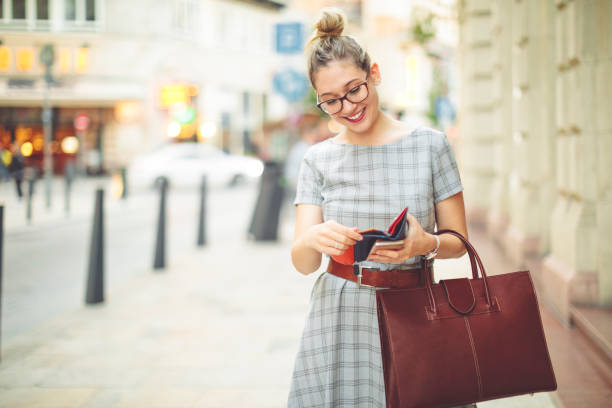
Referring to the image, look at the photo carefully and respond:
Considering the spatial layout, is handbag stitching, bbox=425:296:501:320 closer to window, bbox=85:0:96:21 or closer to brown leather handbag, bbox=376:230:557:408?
brown leather handbag, bbox=376:230:557:408

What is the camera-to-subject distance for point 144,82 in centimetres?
3058

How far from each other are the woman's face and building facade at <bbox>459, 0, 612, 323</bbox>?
299cm

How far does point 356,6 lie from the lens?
4762 cm

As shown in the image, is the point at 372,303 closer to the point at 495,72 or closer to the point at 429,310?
the point at 429,310

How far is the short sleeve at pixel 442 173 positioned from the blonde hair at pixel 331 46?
1.13 feet

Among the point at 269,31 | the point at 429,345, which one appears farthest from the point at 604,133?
the point at 269,31

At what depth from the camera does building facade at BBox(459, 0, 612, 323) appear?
4.32 meters

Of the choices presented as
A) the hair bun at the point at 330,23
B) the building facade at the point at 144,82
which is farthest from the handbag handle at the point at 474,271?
the building facade at the point at 144,82

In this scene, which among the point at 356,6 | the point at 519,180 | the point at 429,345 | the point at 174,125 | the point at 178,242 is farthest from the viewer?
the point at 356,6

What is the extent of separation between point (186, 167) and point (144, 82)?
9786 mm

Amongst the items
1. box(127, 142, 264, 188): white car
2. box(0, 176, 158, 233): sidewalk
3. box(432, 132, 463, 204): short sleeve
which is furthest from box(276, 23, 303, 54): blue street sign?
box(127, 142, 264, 188): white car

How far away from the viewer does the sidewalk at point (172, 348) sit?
3.57m

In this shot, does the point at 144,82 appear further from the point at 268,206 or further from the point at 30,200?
the point at 268,206

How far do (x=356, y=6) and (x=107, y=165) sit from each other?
25.1 m
